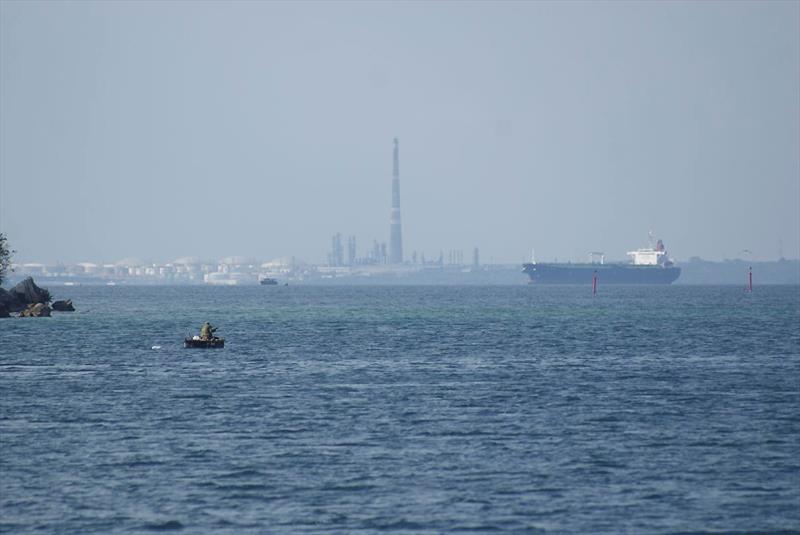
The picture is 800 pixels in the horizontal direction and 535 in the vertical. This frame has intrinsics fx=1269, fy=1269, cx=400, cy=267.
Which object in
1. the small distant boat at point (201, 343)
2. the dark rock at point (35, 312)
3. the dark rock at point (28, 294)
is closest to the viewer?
the small distant boat at point (201, 343)

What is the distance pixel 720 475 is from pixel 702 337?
70.5 metres

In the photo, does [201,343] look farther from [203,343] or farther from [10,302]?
[10,302]

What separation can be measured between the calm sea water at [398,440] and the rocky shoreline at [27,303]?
4657 cm

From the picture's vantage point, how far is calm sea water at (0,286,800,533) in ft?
105

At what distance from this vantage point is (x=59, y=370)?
234 feet

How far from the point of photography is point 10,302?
135 meters

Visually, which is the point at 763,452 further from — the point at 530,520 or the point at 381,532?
the point at 381,532

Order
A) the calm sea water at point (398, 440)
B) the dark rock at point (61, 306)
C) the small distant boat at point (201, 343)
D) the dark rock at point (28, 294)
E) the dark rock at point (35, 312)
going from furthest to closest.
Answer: the dark rock at point (61, 306) < the dark rock at point (28, 294) < the dark rock at point (35, 312) < the small distant boat at point (201, 343) < the calm sea water at point (398, 440)

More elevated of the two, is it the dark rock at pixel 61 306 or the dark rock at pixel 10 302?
the dark rock at pixel 10 302

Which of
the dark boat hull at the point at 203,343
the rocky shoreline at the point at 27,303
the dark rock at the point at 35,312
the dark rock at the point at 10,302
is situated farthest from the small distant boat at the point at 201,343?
the dark rock at the point at 10,302

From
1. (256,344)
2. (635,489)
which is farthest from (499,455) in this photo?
(256,344)

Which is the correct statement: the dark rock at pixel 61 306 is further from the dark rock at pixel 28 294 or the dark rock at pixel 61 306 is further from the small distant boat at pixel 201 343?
the small distant boat at pixel 201 343


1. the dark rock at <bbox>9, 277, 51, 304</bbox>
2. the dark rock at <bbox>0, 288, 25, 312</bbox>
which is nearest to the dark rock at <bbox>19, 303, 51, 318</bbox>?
the dark rock at <bbox>0, 288, 25, 312</bbox>

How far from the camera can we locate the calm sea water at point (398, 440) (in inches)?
1266
